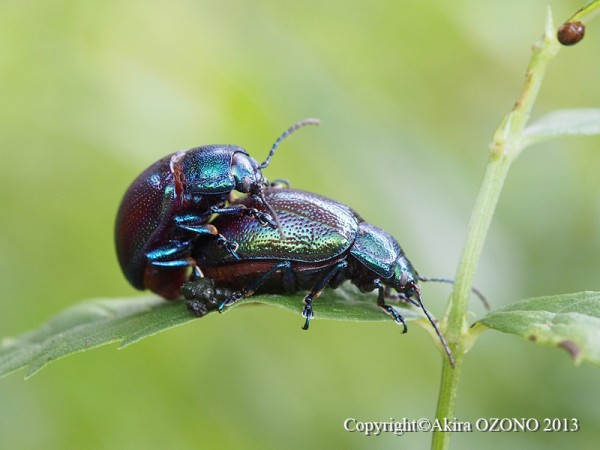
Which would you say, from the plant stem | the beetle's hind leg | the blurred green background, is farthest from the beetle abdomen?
the blurred green background

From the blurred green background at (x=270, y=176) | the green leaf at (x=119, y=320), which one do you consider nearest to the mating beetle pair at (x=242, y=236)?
the green leaf at (x=119, y=320)

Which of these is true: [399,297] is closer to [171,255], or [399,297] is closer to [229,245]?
[229,245]

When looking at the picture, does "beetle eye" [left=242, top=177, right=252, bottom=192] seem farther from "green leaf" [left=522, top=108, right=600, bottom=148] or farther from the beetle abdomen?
"green leaf" [left=522, top=108, right=600, bottom=148]

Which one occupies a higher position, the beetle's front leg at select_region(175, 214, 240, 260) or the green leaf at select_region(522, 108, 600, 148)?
the green leaf at select_region(522, 108, 600, 148)

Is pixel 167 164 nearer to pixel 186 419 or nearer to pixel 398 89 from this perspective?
pixel 186 419

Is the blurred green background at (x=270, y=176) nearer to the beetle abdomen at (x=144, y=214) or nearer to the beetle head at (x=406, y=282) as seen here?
the beetle head at (x=406, y=282)
